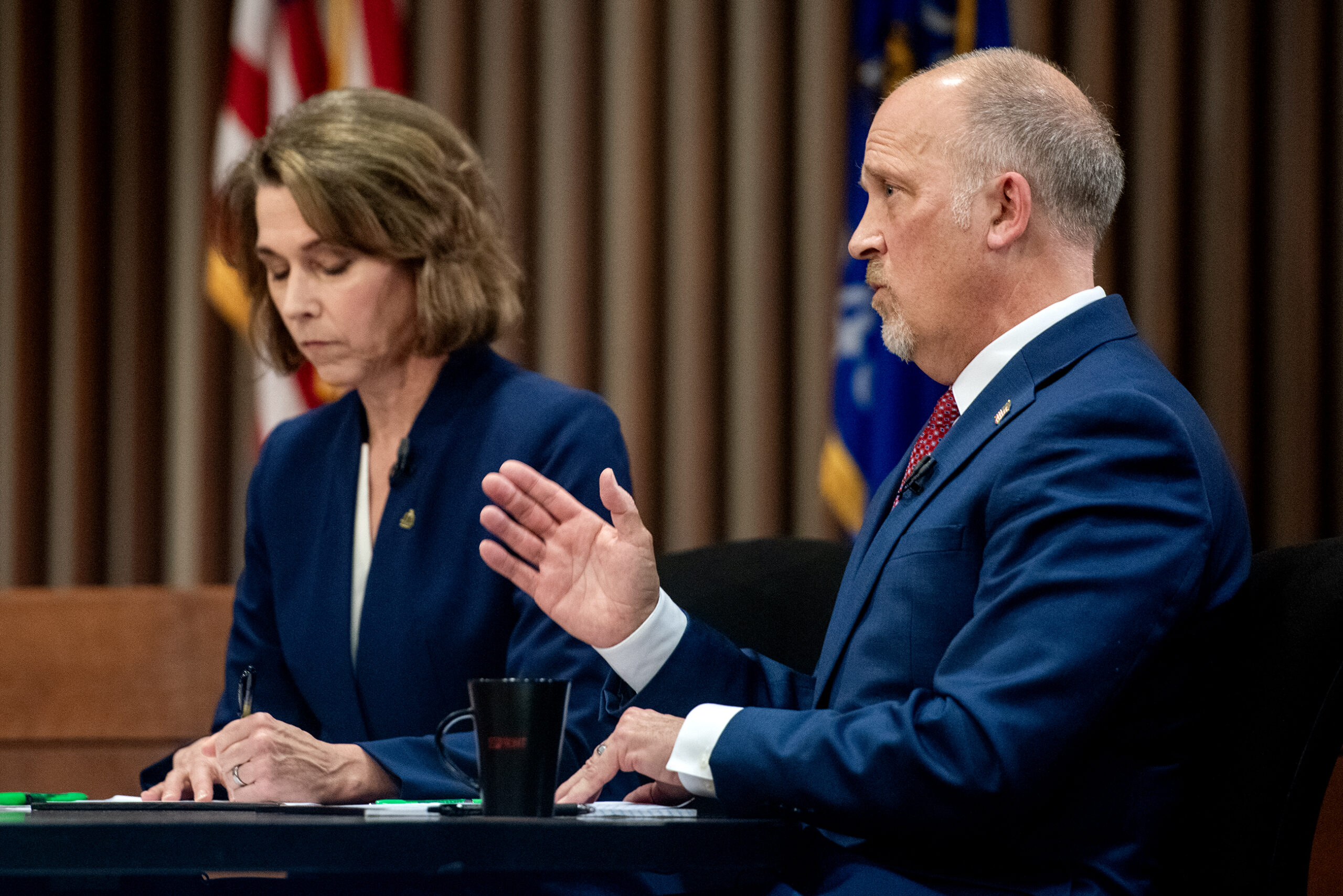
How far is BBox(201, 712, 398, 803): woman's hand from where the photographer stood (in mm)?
1498

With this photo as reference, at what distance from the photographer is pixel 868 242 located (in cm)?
155

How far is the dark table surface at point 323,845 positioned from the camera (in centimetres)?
99

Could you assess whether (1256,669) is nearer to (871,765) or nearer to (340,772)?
(871,765)

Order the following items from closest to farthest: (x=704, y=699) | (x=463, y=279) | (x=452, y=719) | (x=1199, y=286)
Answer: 1. (x=452, y=719)
2. (x=704, y=699)
3. (x=463, y=279)
4. (x=1199, y=286)

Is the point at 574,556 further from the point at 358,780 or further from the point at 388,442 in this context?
the point at 388,442

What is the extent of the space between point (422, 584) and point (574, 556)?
1.54 feet

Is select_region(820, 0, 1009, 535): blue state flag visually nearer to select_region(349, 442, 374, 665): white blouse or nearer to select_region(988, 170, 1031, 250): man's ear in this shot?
select_region(349, 442, 374, 665): white blouse

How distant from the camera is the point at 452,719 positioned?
1.26 meters

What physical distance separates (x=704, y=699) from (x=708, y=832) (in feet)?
1.34

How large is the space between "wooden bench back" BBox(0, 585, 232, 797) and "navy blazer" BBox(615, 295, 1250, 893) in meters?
1.98

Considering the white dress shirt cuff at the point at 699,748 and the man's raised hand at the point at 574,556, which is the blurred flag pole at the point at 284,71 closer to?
the man's raised hand at the point at 574,556

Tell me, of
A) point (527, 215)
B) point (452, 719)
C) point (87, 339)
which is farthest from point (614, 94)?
point (452, 719)

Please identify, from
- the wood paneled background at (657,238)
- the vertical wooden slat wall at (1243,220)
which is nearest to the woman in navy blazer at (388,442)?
the wood paneled background at (657,238)

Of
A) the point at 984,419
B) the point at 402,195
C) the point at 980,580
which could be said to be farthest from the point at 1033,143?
the point at 402,195
